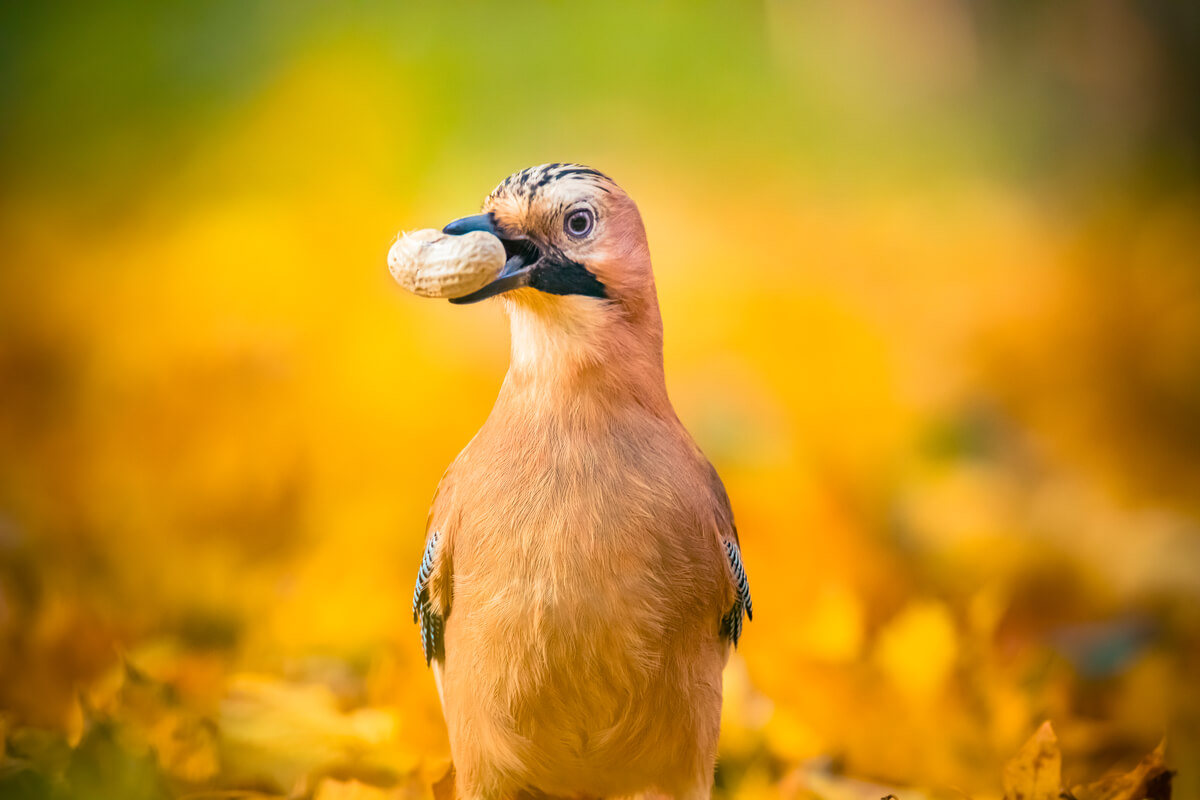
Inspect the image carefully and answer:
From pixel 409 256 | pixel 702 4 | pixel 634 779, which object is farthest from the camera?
pixel 702 4

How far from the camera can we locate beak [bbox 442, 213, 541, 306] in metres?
1.78

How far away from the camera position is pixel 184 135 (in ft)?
9.02

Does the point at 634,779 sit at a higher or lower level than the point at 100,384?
lower

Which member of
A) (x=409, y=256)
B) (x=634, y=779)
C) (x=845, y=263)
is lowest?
(x=634, y=779)

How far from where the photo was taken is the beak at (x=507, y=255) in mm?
1775

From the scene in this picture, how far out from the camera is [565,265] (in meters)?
1.84

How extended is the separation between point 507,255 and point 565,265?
106mm

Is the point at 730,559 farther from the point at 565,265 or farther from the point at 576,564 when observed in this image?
the point at 565,265

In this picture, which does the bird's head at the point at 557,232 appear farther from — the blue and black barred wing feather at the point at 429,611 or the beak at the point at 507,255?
the blue and black barred wing feather at the point at 429,611

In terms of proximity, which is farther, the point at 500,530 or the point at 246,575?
the point at 246,575

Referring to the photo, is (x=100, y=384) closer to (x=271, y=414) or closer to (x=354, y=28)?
(x=271, y=414)

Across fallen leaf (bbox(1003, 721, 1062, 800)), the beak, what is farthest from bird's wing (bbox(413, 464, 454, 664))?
fallen leaf (bbox(1003, 721, 1062, 800))

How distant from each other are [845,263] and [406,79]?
1.28m

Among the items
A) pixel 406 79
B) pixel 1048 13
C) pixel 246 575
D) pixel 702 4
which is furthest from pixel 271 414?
pixel 1048 13
